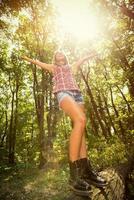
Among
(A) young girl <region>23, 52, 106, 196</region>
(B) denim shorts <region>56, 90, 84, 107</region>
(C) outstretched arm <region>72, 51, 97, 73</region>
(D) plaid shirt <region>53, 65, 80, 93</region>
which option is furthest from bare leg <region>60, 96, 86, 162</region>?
(C) outstretched arm <region>72, 51, 97, 73</region>

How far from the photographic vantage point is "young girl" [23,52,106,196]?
4719 millimetres

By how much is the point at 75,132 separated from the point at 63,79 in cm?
102

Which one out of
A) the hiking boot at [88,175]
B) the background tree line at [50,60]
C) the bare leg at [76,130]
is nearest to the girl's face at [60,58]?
the bare leg at [76,130]

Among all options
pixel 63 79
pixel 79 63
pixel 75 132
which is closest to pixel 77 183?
pixel 75 132

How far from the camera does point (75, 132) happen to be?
4.80m

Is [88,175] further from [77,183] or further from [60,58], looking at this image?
[60,58]

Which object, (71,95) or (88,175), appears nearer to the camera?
(88,175)

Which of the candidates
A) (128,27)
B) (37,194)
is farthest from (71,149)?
(37,194)

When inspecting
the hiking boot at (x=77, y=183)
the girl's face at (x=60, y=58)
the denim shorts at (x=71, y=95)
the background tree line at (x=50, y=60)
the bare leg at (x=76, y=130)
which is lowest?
the hiking boot at (x=77, y=183)

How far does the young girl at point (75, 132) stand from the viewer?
4719mm

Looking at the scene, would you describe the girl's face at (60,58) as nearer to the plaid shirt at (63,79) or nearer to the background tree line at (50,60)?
the plaid shirt at (63,79)

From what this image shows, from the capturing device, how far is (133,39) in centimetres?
1099

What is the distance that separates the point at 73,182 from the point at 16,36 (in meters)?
22.4

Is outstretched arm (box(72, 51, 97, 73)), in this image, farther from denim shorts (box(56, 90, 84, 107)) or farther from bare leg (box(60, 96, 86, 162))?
bare leg (box(60, 96, 86, 162))
